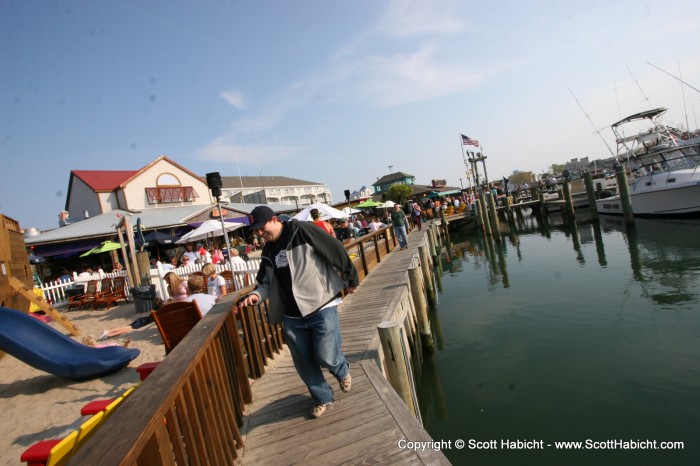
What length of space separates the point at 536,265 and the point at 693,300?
6.52m

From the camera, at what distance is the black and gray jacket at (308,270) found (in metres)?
3.27

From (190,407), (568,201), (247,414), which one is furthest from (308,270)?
(568,201)

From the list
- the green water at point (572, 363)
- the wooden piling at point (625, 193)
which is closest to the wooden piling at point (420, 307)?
the green water at point (572, 363)

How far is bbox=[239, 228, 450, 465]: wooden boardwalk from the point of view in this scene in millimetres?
2814

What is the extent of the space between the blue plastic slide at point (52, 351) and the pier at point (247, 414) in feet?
12.4

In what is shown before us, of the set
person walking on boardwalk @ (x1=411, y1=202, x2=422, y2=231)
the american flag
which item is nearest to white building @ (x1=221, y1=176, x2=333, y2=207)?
the american flag

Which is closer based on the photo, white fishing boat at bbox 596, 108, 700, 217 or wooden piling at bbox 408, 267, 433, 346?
wooden piling at bbox 408, 267, 433, 346

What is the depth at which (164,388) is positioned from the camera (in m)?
1.84

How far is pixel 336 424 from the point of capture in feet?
10.6

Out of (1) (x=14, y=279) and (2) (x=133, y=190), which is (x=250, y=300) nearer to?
(1) (x=14, y=279)

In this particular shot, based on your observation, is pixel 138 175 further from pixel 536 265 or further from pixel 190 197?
pixel 536 265

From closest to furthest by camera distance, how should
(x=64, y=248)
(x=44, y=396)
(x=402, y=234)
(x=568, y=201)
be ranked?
(x=44, y=396) → (x=402, y=234) → (x=64, y=248) → (x=568, y=201)

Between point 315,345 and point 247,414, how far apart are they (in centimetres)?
111

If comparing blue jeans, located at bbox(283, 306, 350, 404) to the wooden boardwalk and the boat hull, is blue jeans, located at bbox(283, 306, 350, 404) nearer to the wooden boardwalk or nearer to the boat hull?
the wooden boardwalk
